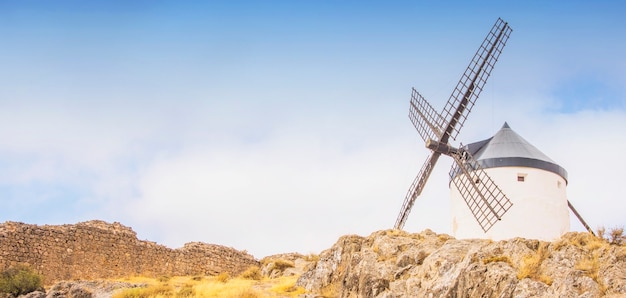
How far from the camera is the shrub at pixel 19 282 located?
2267 centimetres

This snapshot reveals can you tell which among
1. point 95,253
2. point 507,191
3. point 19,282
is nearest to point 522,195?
point 507,191

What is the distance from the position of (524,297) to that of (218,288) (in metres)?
9.77

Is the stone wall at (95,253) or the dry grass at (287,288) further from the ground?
the stone wall at (95,253)

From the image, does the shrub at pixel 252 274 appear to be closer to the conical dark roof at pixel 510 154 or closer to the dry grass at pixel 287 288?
the dry grass at pixel 287 288

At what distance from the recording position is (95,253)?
84.4ft

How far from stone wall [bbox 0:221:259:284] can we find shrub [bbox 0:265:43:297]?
3.04 feet

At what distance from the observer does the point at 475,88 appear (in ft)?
98.4

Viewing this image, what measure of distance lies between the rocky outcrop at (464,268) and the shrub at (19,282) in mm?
7488

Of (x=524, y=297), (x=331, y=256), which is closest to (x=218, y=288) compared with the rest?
(x=331, y=256)

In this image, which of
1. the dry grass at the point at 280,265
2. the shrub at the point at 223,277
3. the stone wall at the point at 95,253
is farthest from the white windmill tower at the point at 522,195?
the stone wall at the point at 95,253

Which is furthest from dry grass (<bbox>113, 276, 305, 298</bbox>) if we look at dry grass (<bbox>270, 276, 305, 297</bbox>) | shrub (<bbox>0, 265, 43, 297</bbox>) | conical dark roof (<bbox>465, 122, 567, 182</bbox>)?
conical dark roof (<bbox>465, 122, 567, 182</bbox>)

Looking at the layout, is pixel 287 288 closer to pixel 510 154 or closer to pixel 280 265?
pixel 280 265

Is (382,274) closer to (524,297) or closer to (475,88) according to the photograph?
(524,297)

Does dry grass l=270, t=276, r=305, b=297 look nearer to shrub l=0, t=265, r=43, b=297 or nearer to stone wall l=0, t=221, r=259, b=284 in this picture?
stone wall l=0, t=221, r=259, b=284
